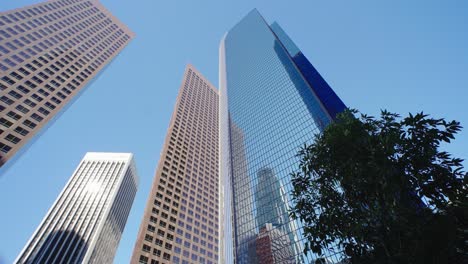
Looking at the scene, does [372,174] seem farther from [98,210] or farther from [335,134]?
[98,210]

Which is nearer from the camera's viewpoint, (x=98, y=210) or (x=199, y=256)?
(x=199, y=256)

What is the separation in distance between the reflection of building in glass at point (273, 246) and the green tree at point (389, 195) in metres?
49.2

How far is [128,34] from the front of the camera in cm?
11462

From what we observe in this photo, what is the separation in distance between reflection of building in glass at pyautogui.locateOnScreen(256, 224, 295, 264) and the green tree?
161 ft

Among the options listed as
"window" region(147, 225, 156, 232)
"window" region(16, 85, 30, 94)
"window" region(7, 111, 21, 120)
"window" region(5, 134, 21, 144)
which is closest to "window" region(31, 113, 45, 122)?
"window" region(7, 111, 21, 120)

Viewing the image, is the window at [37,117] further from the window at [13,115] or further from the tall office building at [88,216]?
the tall office building at [88,216]

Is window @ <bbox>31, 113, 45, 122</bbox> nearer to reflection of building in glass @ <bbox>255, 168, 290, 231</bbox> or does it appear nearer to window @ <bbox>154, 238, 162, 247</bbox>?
window @ <bbox>154, 238, 162, 247</bbox>

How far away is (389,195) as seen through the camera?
9898 mm

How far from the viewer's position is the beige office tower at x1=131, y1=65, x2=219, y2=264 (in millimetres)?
61625

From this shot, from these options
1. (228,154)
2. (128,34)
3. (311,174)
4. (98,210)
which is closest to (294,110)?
(228,154)

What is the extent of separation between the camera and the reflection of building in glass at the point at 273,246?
55.6 meters

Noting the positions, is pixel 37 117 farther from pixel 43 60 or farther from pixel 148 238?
pixel 148 238

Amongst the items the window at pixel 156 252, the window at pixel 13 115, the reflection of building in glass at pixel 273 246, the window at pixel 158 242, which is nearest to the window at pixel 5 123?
the window at pixel 13 115

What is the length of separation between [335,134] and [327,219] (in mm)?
4378
